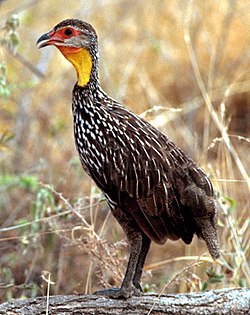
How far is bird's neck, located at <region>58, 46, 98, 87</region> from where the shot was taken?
13.8 feet

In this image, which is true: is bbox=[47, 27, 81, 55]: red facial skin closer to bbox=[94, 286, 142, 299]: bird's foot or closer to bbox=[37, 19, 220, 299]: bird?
bbox=[37, 19, 220, 299]: bird

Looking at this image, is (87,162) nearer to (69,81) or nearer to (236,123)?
(69,81)

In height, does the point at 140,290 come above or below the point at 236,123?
below

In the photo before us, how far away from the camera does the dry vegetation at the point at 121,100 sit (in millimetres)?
6191

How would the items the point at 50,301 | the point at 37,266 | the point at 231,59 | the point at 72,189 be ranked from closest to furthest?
the point at 50,301, the point at 37,266, the point at 72,189, the point at 231,59

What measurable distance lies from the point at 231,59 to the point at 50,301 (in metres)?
5.98

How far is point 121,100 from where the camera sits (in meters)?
7.75

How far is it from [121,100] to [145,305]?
13.1 feet

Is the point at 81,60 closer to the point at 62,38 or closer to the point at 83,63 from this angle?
the point at 83,63

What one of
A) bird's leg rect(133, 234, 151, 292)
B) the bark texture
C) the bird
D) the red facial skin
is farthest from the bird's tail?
the red facial skin

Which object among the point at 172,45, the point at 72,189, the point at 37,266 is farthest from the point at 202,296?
the point at 172,45

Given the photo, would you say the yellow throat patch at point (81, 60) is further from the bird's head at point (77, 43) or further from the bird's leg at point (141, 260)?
the bird's leg at point (141, 260)

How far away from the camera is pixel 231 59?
30.9 feet

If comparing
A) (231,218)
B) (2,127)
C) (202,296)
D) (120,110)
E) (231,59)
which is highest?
(231,59)
